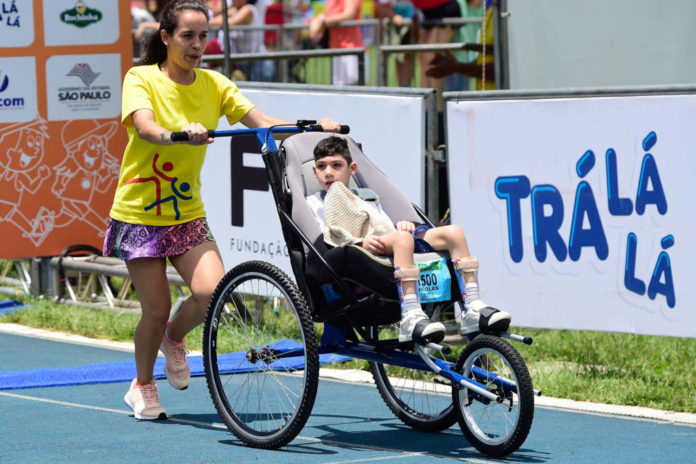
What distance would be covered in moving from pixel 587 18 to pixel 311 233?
15.1 ft

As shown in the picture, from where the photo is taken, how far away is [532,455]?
19.7 ft

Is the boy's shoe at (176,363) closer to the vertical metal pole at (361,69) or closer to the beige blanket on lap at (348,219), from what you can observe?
the beige blanket on lap at (348,219)

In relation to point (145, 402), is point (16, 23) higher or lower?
higher

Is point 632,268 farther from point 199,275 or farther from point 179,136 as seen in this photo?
point 179,136

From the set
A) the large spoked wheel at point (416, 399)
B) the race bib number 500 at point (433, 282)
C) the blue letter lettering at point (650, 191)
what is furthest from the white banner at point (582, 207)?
the race bib number 500 at point (433, 282)

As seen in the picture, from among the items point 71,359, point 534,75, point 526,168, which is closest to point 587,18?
Result: point 534,75

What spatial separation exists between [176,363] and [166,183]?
950 mm

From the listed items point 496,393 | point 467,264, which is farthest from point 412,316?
point 496,393

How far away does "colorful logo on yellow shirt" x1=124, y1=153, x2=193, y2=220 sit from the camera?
6.64 metres

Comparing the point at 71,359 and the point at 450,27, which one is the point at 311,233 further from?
the point at 450,27

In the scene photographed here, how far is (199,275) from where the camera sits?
6.69 meters

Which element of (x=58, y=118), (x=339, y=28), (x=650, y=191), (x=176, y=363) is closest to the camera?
(x=176, y=363)

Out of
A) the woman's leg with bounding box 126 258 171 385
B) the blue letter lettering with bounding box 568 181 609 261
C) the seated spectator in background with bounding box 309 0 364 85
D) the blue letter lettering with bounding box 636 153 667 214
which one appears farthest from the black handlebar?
the seated spectator in background with bounding box 309 0 364 85

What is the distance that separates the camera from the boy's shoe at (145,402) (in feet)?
22.6
